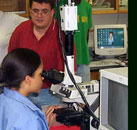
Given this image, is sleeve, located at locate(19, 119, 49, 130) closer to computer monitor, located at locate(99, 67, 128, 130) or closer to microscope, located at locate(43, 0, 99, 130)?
microscope, located at locate(43, 0, 99, 130)

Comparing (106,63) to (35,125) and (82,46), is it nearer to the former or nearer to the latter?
(82,46)

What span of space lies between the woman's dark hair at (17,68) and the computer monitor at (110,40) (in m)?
2.30

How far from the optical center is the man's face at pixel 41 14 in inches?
92.9

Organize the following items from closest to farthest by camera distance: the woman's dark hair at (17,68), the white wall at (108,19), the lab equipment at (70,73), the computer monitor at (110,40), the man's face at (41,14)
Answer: the lab equipment at (70,73) → the woman's dark hair at (17,68) → the man's face at (41,14) → the computer monitor at (110,40) → the white wall at (108,19)

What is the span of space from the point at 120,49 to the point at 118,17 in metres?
0.59

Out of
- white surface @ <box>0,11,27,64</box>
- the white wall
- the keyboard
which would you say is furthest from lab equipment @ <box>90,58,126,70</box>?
white surface @ <box>0,11,27,64</box>

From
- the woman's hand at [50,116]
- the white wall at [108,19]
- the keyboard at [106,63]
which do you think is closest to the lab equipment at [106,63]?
the keyboard at [106,63]

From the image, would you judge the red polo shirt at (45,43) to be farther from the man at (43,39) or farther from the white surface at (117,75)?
the white surface at (117,75)

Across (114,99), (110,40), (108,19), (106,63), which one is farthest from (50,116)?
(108,19)

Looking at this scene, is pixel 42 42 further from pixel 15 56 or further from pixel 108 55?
pixel 108 55

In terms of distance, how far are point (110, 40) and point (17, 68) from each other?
247 centimetres

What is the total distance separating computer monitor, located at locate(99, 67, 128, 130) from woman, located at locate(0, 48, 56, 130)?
325 millimetres

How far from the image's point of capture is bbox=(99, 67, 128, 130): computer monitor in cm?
122

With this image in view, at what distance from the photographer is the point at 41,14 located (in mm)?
2363
